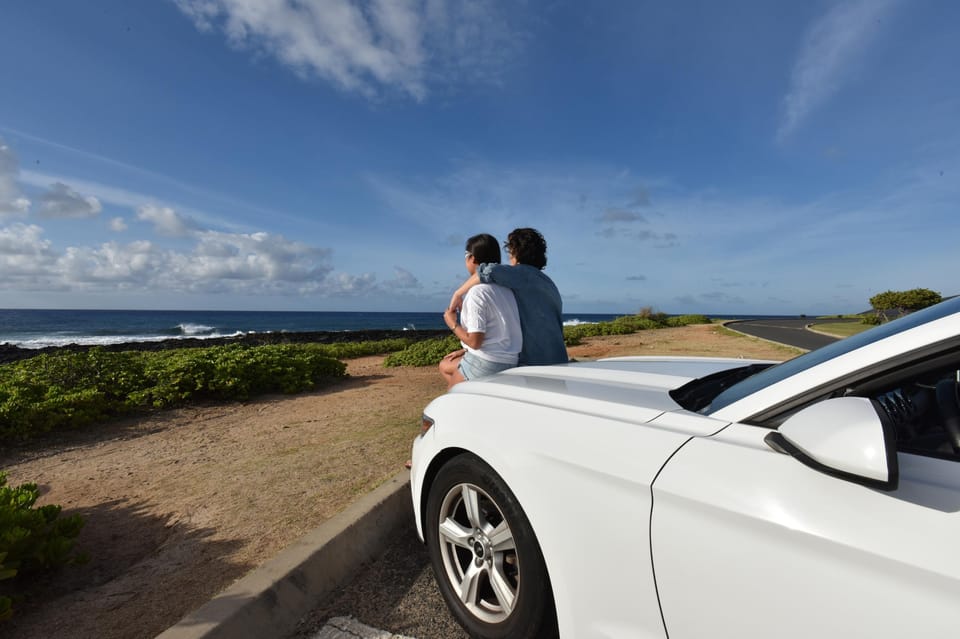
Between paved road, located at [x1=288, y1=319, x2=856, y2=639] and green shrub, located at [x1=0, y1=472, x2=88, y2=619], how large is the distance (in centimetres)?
147

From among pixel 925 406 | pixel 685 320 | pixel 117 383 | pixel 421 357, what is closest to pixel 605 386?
pixel 925 406

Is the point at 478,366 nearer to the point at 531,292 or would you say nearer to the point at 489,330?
the point at 489,330

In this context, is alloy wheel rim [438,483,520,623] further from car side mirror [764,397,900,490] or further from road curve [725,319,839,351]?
road curve [725,319,839,351]

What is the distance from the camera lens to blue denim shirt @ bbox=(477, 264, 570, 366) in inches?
134

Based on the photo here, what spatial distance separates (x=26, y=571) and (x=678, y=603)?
321cm

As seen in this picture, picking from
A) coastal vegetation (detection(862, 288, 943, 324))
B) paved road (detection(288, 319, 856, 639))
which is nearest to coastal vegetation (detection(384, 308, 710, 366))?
paved road (detection(288, 319, 856, 639))

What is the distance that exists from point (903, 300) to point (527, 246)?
25363 mm

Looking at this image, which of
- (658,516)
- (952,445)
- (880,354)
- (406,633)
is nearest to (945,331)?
(880,354)

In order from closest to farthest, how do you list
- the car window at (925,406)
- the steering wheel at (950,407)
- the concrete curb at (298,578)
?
the car window at (925,406), the steering wheel at (950,407), the concrete curb at (298,578)

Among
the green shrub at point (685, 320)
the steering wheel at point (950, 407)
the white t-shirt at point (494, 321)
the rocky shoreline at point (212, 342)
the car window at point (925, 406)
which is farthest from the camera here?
the green shrub at point (685, 320)

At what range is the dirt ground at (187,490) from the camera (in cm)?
218

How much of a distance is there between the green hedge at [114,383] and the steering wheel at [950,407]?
722cm

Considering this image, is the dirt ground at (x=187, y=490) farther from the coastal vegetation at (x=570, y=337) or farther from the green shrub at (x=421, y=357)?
the green shrub at (x=421, y=357)

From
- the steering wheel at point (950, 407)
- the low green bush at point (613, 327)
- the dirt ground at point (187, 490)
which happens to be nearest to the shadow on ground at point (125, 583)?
the dirt ground at point (187, 490)
